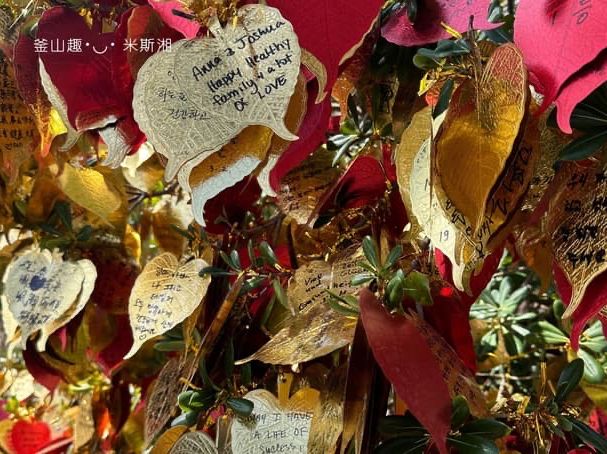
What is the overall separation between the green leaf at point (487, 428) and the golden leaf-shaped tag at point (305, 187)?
24 cm

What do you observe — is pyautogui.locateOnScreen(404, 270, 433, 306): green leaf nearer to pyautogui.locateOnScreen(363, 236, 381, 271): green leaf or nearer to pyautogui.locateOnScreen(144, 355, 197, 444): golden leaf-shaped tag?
pyautogui.locateOnScreen(363, 236, 381, 271): green leaf

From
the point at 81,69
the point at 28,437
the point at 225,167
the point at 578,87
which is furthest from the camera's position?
the point at 28,437

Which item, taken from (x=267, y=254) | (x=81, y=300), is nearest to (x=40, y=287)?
(x=81, y=300)

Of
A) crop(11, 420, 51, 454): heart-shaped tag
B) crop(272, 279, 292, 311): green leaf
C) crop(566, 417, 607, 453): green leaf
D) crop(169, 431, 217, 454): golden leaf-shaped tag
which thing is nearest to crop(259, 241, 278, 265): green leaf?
crop(272, 279, 292, 311): green leaf

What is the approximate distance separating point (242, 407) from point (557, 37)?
0.33 m

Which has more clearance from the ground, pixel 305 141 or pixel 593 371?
pixel 305 141

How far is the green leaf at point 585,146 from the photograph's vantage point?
49cm

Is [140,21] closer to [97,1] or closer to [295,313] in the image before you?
[97,1]

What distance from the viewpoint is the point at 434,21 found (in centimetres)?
60

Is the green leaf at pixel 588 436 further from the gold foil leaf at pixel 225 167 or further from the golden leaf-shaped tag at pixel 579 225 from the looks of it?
the gold foil leaf at pixel 225 167

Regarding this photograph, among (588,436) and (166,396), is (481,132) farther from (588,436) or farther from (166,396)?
(166,396)

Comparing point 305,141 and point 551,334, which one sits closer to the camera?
point 305,141

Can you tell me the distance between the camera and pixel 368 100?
2.51 feet

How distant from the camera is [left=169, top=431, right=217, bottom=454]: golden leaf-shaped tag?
646 millimetres
